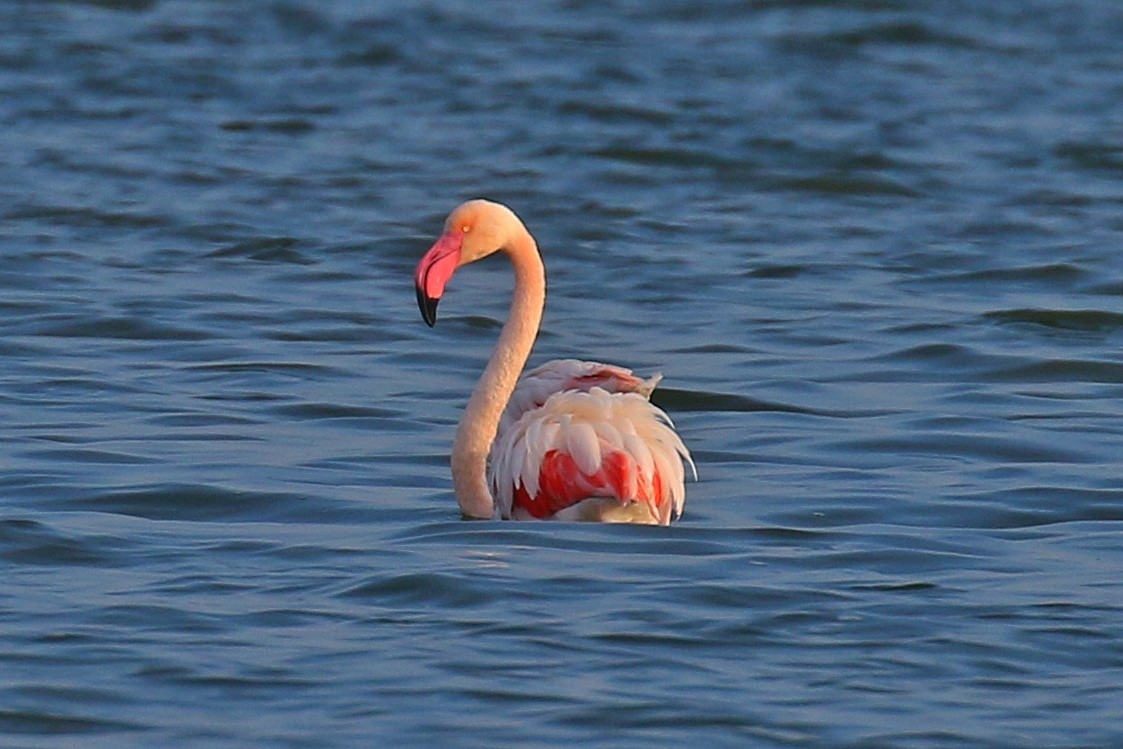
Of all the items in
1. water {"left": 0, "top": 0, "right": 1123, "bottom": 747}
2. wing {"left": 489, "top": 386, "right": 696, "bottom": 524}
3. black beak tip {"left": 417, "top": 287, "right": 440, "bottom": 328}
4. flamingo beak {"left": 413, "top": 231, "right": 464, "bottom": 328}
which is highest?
flamingo beak {"left": 413, "top": 231, "right": 464, "bottom": 328}

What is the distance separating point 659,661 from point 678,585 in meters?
0.71

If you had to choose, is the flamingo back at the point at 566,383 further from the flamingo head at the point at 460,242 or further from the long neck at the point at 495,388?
the flamingo head at the point at 460,242

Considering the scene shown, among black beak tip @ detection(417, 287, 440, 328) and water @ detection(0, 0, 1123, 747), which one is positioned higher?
black beak tip @ detection(417, 287, 440, 328)

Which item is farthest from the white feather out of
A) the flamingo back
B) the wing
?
the flamingo back

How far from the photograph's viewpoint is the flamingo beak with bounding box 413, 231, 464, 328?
23.5ft

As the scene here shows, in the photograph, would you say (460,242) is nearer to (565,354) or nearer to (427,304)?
(427,304)

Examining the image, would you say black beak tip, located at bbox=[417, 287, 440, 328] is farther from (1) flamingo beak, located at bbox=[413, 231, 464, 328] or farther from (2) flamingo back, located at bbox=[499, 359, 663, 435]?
(2) flamingo back, located at bbox=[499, 359, 663, 435]

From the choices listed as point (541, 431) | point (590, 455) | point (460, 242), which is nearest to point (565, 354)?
point (460, 242)

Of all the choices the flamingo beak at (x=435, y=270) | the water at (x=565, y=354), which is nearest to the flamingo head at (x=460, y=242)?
the flamingo beak at (x=435, y=270)

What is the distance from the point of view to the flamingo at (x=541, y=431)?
6.57m

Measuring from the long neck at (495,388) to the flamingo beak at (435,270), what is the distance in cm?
17

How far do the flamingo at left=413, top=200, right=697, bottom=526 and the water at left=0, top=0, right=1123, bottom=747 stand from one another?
13 centimetres

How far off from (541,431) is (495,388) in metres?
0.62

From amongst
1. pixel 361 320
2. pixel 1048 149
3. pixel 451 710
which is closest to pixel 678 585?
pixel 451 710
